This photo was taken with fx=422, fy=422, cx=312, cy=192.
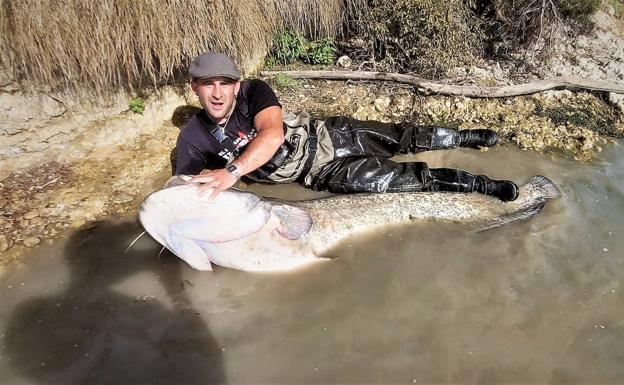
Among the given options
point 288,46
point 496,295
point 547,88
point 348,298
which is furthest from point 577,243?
point 288,46

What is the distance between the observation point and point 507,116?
4898 mm

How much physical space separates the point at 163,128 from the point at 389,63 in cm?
289

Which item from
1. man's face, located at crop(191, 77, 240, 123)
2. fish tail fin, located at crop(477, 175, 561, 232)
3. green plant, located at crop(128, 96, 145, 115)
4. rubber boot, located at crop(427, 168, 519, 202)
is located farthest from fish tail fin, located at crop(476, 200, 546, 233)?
green plant, located at crop(128, 96, 145, 115)

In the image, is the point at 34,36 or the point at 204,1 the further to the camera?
the point at 204,1

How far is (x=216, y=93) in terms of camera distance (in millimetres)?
3244

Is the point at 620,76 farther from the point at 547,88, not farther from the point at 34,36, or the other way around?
the point at 34,36

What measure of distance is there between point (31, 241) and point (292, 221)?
6.91 feet

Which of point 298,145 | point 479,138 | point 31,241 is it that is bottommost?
point 31,241

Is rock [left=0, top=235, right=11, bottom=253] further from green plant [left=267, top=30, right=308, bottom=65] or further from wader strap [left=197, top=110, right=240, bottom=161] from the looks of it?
green plant [left=267, top=30, right=308, bottom=65]

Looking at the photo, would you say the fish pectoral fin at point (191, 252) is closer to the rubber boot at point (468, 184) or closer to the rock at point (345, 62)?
the rubber boot at point (468, 184)

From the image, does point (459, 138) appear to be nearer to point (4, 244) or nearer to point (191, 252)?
point (191, 252)

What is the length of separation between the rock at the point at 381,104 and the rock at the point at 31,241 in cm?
370

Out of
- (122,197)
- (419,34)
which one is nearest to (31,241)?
(122,197)

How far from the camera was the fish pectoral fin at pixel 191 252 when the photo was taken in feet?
9.11
